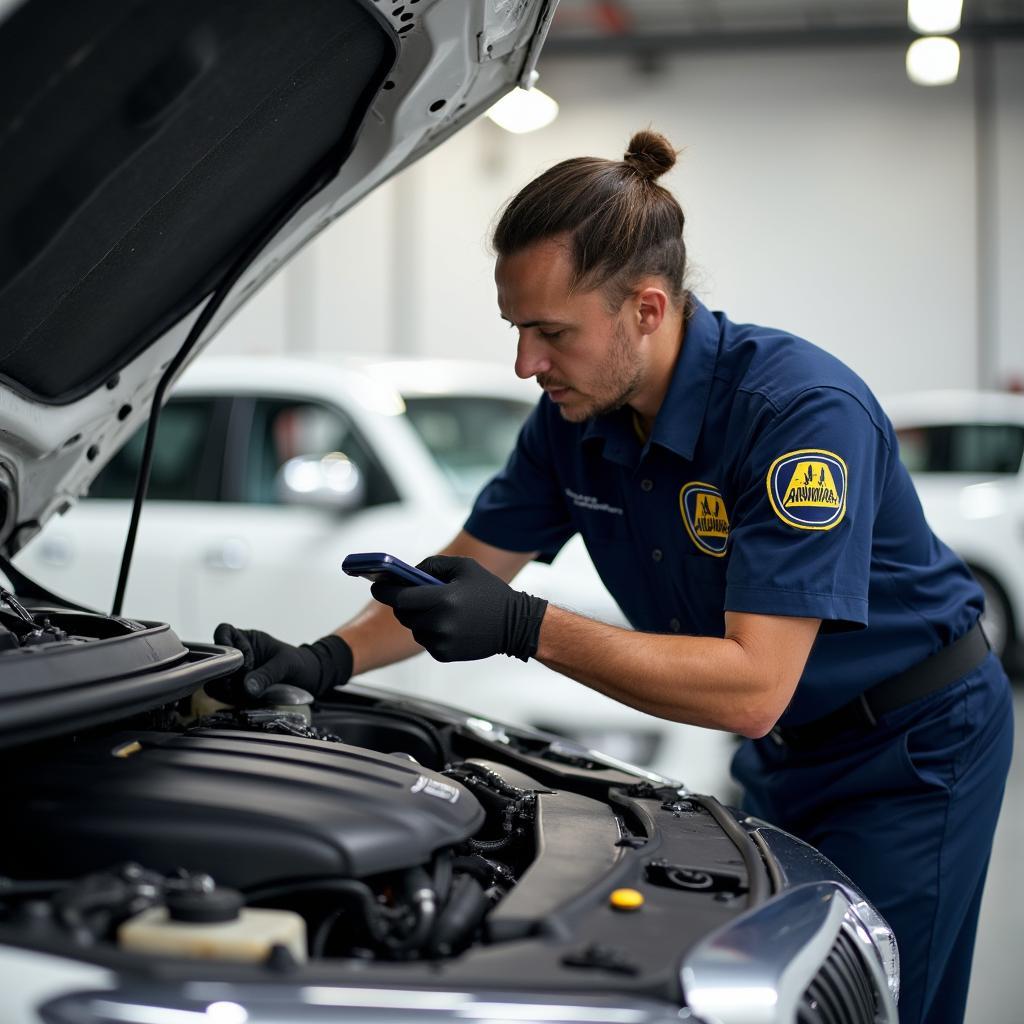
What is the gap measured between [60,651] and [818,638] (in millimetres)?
1057

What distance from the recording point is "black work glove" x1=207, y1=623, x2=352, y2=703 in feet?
5.54

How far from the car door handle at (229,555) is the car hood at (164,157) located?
1.61 m

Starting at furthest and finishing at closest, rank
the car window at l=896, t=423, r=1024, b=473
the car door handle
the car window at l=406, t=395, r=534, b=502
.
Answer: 1. the car window at l=896, t=423, r=1024, b=473
2. the car window at l=406, t=395, r=534, b=502
3. the car door handle

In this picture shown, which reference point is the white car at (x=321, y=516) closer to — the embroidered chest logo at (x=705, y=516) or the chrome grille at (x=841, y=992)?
the embroidered chest logo at (x=705, y=516)

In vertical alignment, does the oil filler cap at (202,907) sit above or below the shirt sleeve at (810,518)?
below

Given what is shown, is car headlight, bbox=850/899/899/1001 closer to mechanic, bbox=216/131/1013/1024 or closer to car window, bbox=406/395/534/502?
mechanic, bbox=216/131/1013/1024

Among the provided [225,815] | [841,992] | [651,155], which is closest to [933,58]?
[651,155]

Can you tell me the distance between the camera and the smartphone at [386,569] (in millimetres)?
1424

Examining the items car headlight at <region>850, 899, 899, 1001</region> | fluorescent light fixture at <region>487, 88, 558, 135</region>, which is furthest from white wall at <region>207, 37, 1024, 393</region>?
car headlight at <region>850, 899, 899, 1001</region>

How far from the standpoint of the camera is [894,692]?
182 centimetres

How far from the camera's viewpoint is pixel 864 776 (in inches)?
71.8

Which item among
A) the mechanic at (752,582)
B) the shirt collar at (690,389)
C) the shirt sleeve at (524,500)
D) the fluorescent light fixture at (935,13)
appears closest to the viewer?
the mechanic at (752,582)

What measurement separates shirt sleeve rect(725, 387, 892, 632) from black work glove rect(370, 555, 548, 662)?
0.91ft

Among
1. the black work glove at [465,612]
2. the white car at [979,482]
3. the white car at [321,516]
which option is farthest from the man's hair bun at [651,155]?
the white car at [979,482]
